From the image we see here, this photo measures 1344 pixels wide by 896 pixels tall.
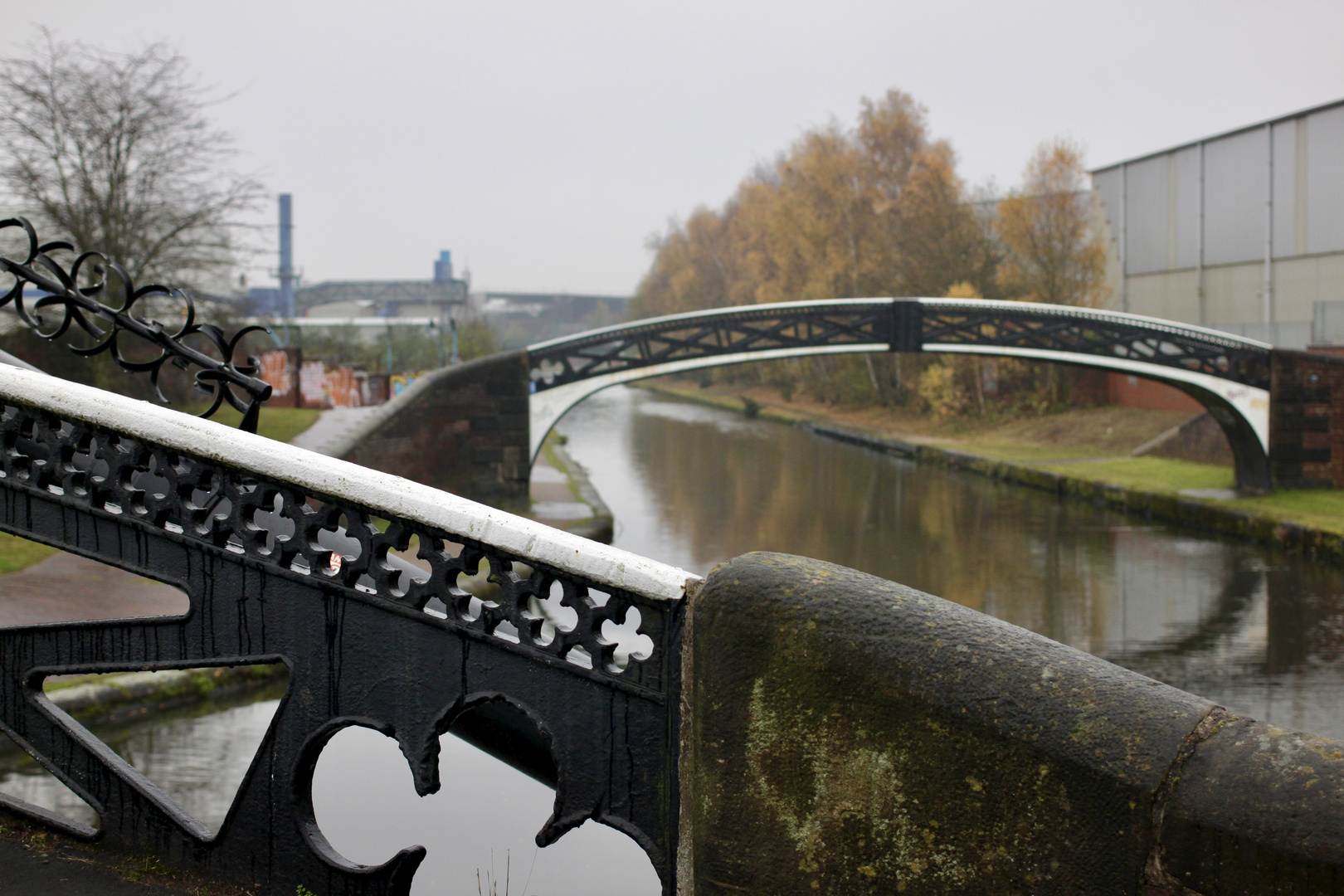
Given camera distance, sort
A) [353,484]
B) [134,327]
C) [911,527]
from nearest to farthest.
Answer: [353,484], [134,327], [911,527]

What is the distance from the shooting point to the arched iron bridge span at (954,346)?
61.3 feet

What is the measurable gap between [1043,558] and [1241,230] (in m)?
16.5

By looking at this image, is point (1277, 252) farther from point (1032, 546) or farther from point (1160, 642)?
point (1160, 642)

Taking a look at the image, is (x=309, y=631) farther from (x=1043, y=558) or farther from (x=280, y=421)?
(x=280, y=421)

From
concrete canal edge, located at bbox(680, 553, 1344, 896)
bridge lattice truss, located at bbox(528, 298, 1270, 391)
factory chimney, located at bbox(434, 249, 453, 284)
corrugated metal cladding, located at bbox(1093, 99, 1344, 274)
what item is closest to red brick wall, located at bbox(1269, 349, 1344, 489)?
bridge lattice truss, located at bbox(528, 298, 1270, 391)

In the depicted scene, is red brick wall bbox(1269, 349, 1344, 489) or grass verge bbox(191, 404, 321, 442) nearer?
red brick wall bbox(1269, 349, 1344, 489)

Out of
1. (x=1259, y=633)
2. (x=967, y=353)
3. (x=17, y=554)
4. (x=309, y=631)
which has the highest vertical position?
(x=967, y=353)

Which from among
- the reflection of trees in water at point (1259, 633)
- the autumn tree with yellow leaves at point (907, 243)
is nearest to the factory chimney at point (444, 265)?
the autumn tree with yellow leaves at point (907, 243)

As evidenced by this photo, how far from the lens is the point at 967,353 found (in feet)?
65.0

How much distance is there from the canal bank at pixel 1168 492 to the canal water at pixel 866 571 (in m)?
0.34

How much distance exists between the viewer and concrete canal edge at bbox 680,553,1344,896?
1665 mm

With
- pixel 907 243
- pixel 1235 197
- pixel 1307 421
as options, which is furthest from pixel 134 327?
pixel 907 243

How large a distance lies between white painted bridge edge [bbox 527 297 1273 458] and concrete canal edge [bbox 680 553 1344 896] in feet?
53.8

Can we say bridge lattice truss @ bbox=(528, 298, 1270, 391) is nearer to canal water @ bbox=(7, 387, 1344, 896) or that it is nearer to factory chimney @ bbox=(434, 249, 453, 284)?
canal water @ bbox=(7, 387, 1344, 896)
